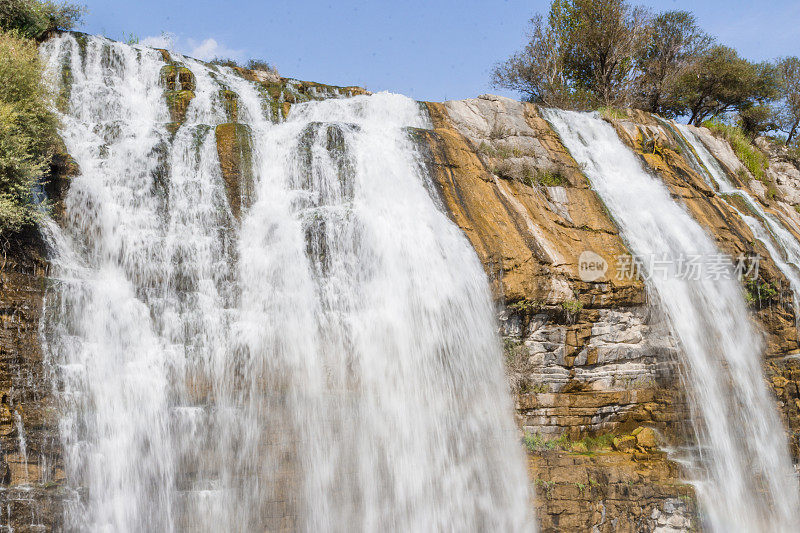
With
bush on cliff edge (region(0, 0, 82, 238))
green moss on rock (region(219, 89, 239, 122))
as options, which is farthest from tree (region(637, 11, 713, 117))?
bush on cliff edge (region(0, 0, 82, 238))

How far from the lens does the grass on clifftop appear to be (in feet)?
63.8

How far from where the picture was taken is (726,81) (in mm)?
25609

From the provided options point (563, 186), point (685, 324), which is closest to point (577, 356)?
point (685, 324)

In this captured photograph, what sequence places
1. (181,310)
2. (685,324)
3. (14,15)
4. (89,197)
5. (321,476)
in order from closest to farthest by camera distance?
(321,476) → (181,310) → (89,197) → (685,324) → (14,15)

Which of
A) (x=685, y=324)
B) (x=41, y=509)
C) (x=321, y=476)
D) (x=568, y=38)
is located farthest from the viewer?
(x=568, y=38)

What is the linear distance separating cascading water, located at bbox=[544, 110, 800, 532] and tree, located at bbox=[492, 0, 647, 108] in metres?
12.4

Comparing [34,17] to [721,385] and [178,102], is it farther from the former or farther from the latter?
[721,385]

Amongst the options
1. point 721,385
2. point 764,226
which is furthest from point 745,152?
point 721,385

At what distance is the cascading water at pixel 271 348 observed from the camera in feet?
27.2

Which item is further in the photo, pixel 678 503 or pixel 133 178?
pixel 133 178

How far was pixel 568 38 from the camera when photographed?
2588 cm

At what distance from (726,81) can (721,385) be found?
65.9 feet

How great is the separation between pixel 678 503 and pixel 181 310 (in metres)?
9.31

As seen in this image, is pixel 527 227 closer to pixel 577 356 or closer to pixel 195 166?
pixel 577 356
